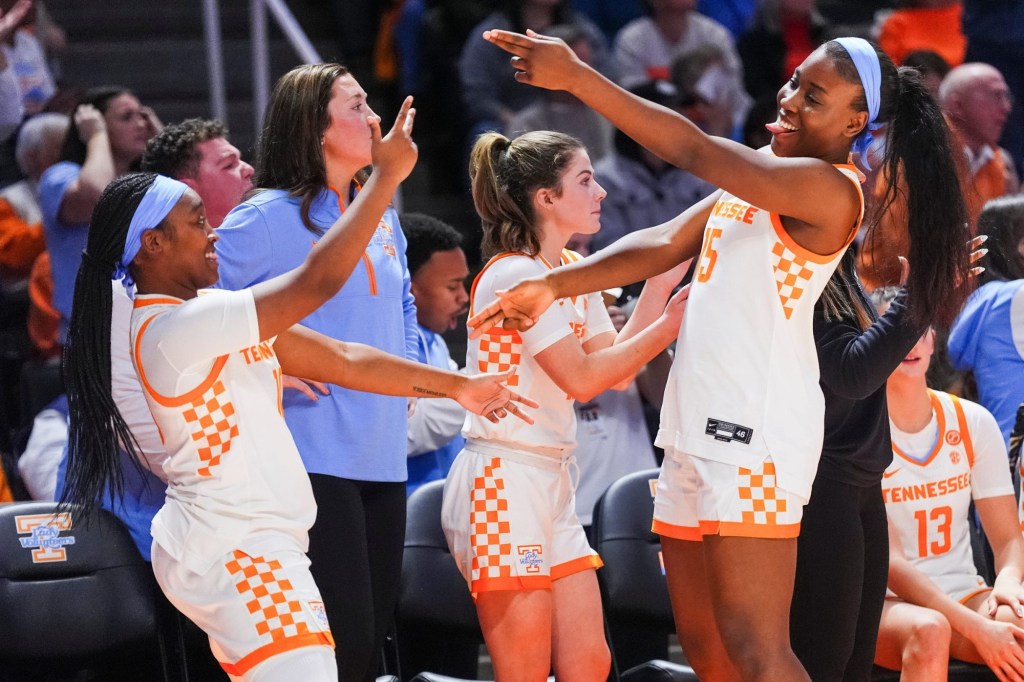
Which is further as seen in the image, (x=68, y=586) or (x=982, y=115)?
(x=982, y=115)

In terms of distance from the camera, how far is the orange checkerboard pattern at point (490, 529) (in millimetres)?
3426

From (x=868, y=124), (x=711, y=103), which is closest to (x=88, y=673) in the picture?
(x=868, y=124)

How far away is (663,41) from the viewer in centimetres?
740

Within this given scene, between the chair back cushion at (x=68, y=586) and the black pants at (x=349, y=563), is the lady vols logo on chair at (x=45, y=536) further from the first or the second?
the black pants at (x=349, y=563)

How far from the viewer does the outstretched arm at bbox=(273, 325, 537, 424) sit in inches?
125

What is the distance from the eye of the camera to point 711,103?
23.4ft

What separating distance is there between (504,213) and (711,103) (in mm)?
3724

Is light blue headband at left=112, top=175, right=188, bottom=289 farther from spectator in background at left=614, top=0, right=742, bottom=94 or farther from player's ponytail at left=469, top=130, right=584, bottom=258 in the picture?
spectator in background at left=614, top=0, right=742, bottom=94

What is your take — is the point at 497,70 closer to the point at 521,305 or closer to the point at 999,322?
the point at 999,322

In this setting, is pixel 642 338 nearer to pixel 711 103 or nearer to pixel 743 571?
pixel 743 571

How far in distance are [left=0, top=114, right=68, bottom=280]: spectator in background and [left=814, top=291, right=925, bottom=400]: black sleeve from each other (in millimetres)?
3948

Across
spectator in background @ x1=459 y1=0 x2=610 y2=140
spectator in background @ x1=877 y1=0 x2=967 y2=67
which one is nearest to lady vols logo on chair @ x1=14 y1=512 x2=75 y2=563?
spectator in background @ x1=459 y1=0 x2=610 y2=140

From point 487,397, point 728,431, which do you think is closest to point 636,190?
point 487,397

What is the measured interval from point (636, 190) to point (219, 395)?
371 cm
